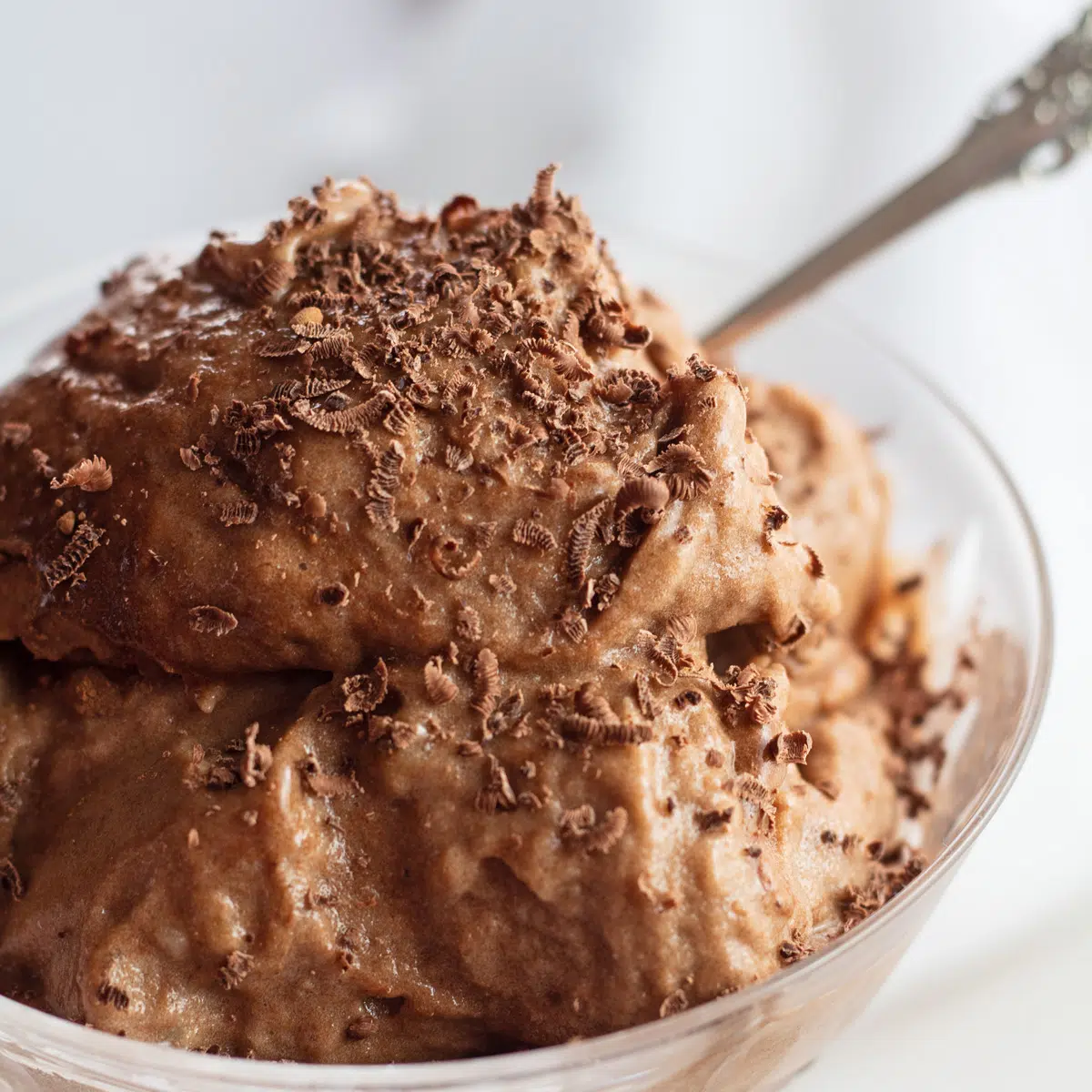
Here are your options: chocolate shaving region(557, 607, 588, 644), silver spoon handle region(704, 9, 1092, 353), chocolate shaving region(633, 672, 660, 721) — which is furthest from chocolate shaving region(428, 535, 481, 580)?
silver spoon handle region(704, 9, 1092, 353)

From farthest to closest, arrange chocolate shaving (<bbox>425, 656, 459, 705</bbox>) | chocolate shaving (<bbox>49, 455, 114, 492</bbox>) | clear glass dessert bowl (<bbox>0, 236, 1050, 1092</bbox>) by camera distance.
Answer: chocolate shaving (<bbox>49, 455, 114, 492</bbox>) < chocolate shaving (<bbox>425, 656, 459, 705</bbox>) < clear glass dessert bowl (<bbox>0, 236, 1050, 1092</bbox>)

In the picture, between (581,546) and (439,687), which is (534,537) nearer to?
(581,546)

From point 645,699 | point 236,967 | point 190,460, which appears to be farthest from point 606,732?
point 190,460

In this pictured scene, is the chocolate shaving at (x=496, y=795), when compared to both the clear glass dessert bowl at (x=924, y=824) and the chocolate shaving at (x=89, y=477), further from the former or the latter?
the chocolate shaving at (x=89, y=477)

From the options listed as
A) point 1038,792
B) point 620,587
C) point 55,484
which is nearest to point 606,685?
point 620,587

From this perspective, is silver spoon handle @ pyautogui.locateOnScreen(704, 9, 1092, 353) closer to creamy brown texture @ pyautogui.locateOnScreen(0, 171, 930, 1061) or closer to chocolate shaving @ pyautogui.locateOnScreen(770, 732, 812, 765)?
creamy brown texture @ pyautogui.locateOnScreen(0, 171, 930, 1061)

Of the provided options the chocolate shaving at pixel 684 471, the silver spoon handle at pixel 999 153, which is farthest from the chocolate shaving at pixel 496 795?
the silver spoon handle at pixel 999 153

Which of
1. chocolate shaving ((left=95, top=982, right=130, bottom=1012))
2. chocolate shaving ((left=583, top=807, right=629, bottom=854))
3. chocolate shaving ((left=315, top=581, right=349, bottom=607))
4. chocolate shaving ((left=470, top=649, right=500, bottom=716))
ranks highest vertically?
chocolate shaving ((left=315, top=581, right=349, bottom=607))
